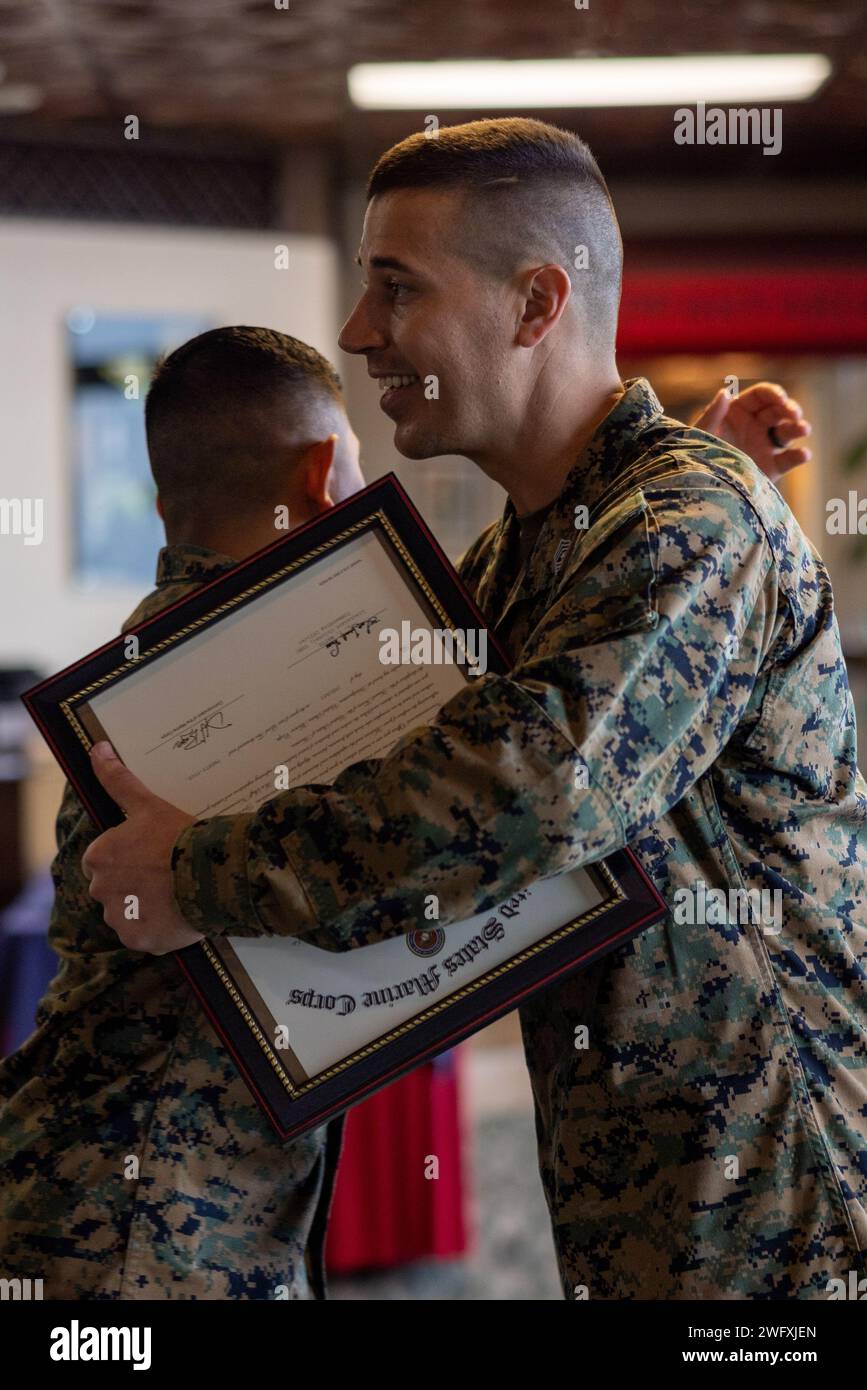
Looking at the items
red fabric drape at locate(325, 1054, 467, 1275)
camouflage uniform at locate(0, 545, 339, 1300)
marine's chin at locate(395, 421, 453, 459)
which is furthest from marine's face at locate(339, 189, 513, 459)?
red fabric drape at locate(325, 1054, 467, 1275)

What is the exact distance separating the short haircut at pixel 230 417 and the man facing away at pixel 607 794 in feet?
0.41

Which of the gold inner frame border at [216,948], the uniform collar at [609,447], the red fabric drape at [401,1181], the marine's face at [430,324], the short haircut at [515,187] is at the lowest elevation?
the red fabric drape at [401,1181]

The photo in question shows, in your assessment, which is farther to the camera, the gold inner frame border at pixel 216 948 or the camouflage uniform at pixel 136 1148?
the camouflage uniform at pixel 136 1148

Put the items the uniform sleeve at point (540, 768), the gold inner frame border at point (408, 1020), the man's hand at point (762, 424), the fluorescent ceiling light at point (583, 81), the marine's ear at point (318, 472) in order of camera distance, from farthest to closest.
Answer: the fluorescent ceiling light at point (583, 81), the man's hand at point (762, 424), the marine's ear at point (318, 472), the gold inner frame border at point (408, 1020), the uniform sleeve at point (540, 768)

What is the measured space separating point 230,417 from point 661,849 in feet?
1.90

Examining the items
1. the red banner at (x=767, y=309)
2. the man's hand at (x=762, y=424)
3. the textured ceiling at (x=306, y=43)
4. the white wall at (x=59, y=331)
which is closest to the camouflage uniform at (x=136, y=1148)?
the man's hand at (x=762, y=424)

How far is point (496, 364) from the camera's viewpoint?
4.07 feet

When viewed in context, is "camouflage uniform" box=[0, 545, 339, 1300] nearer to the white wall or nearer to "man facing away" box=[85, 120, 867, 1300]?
"man facing away" box=[85, 120, 867, 1300]

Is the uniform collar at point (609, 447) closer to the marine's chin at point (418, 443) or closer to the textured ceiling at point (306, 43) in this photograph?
the marine's chin at point (418, 443)

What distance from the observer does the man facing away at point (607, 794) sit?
3.20 ft

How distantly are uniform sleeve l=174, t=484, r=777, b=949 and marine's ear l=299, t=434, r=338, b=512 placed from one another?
352 mm

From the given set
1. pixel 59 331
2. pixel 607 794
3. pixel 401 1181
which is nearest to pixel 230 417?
pixel 607 794

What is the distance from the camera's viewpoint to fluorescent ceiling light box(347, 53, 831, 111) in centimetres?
423
